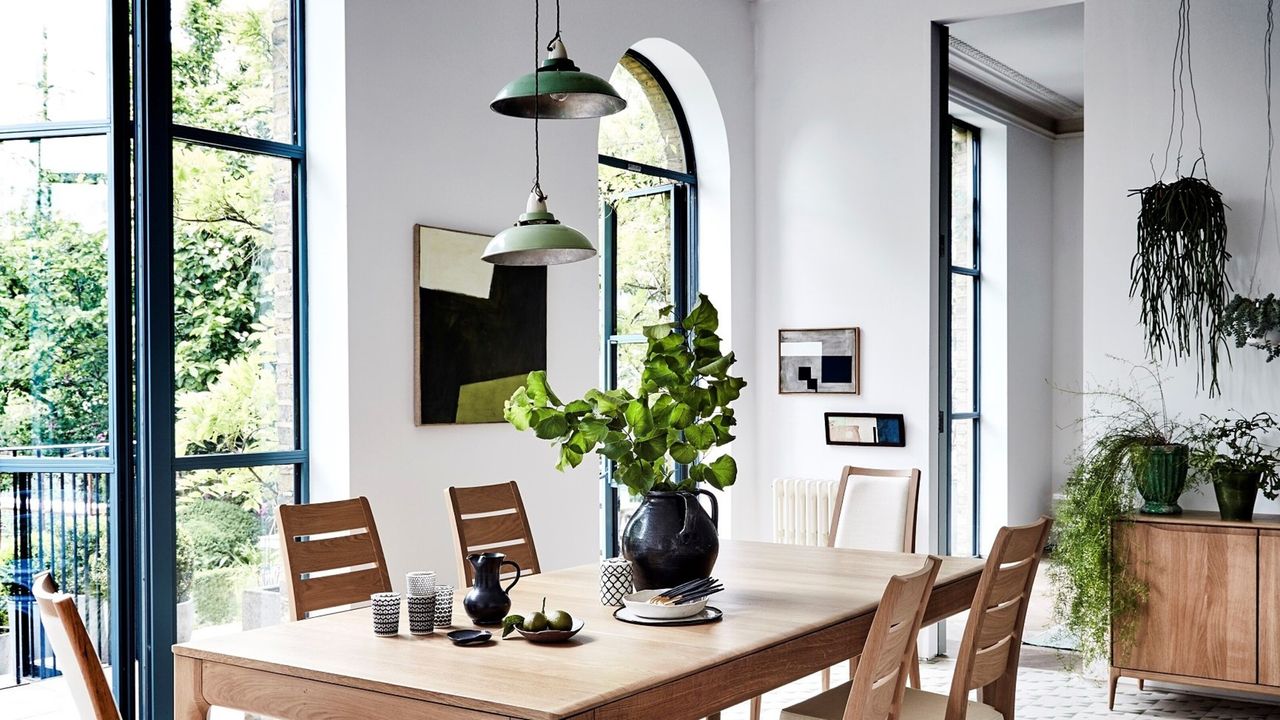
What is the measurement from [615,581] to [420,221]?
202 cm

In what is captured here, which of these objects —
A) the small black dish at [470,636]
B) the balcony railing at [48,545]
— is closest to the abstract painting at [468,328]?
the balcony railing at [48,545]

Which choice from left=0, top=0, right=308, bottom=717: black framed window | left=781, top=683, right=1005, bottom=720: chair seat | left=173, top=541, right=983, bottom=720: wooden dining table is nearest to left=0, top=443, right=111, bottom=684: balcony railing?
left=0, top=0, right=308, bottom=717: black framed window

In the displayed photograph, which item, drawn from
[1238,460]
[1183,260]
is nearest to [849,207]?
[1183,260]

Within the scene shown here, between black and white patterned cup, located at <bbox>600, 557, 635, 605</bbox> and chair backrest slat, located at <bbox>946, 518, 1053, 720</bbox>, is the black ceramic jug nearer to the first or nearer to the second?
black and white patterned cup, located at <bbox>600, 557, 635, 605</bbox>

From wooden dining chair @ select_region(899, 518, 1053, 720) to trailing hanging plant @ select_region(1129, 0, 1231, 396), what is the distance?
7.61 feet

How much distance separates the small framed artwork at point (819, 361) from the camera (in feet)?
19.5

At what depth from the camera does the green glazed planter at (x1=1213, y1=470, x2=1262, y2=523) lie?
15.3ft

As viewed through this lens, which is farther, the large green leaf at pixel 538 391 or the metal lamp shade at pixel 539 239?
the metal lamp shade at pixel 539 239

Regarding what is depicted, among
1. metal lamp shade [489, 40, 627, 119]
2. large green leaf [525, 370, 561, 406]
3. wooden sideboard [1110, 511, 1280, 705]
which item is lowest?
wooden sideboard [1110, 511, 1280, 705]

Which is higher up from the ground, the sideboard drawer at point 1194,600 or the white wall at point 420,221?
the white wall at point 420,221

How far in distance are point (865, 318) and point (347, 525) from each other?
3.21m

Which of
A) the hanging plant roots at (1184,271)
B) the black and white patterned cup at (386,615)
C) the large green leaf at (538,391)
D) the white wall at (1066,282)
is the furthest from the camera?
the white wall at (1066,282)

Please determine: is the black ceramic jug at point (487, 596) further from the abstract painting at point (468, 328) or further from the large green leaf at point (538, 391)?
the abstract painting at point (468, 328)

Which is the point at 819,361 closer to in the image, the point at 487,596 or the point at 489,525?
the point at 489,525
